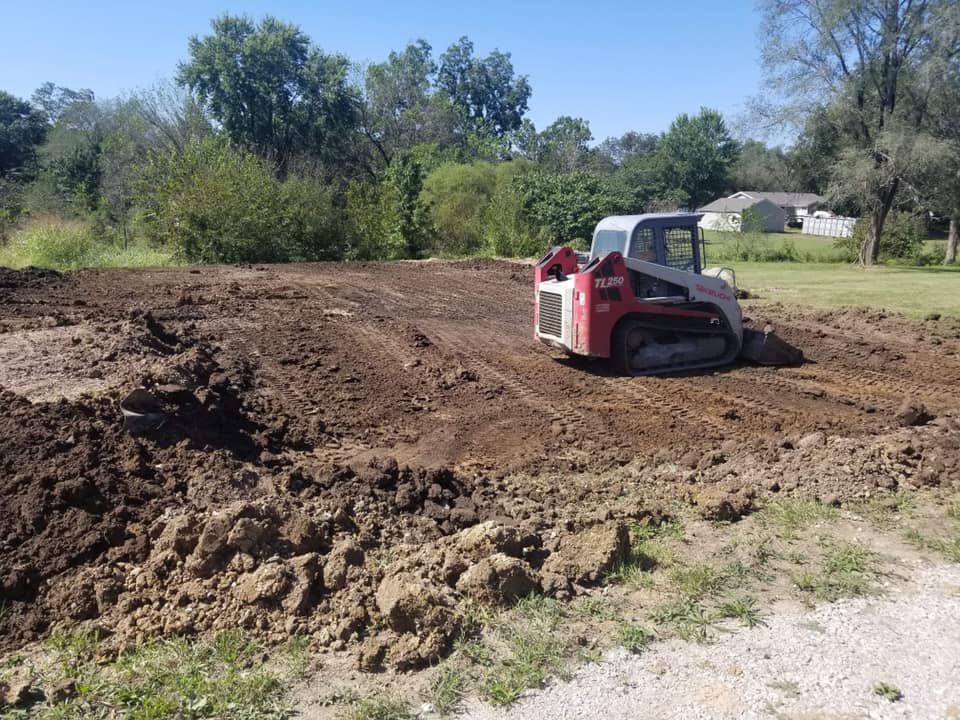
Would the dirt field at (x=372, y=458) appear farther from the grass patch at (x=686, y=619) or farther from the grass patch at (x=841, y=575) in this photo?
the grass patch at (x=841, y=575)

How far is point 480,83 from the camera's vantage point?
77.6 meters

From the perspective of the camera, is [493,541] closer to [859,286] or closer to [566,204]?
[859,286]

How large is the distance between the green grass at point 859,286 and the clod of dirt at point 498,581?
13712 millimetres

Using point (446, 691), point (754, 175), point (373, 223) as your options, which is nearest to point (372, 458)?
point (446, 691)

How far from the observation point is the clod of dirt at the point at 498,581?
4.30m

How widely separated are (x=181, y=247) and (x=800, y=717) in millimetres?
25972

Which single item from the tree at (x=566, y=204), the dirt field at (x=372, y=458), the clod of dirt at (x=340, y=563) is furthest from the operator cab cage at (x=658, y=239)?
the tree at (x=566, y=204)

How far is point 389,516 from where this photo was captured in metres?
5.46

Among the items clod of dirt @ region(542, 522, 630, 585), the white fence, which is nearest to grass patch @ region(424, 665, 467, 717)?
clod of dirt @ region(542, 522, 630, 585)

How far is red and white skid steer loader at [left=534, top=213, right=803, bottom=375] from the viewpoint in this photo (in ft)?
32.2

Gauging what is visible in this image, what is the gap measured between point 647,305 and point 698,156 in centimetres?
7396

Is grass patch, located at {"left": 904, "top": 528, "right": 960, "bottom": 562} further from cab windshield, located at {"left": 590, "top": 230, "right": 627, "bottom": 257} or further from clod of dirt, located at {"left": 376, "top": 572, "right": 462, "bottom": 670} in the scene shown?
cab windshield, located at {"left": 590, "top": 230, "right": 627, "bottom": 257}

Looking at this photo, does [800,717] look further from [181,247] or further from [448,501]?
[181,247]

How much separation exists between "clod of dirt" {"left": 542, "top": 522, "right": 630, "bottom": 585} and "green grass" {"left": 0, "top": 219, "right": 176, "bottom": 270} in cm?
2232
